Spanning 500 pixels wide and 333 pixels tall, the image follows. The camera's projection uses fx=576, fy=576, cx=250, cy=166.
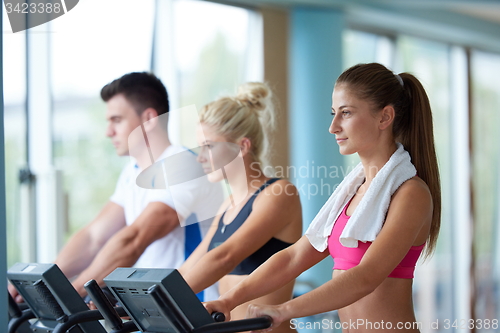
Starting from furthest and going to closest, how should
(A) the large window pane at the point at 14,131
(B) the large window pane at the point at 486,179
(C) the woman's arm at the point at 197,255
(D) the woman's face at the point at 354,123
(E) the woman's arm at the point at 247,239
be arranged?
(B) the large window pane at the point at 486,179 → (A) the large window pane at the point at 14,131 → (C) the woman's arm at the point at 197,255 → (E) the woman's arm at the point at 247,239 → (D) the woman's face at the point at 354,123

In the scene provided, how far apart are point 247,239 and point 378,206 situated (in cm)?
56

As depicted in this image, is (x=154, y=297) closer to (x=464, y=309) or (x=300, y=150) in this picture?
(x=300, y=150)

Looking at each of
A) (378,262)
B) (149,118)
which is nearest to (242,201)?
(149,118)

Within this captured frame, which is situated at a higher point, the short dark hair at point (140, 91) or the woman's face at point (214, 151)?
the short dark hair at point (140, 91)

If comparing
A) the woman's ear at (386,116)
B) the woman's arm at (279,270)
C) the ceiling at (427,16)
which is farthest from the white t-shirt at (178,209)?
the ceiling at (427,16)

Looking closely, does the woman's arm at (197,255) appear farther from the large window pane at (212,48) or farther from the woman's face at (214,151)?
the large window pane at (212,48)

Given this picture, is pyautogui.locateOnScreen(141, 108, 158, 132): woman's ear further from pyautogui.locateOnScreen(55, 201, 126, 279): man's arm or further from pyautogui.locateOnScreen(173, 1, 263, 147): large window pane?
pyautogui.locateOnScreen(173, 1, 263, 147): large window pane

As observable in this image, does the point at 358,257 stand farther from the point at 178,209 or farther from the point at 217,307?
the point at 178,209

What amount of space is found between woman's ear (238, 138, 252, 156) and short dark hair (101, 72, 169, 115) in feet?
1.98

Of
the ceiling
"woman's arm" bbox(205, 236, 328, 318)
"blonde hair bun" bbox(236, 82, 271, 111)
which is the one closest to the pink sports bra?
"woman's arm" bbox(205, 236, 328, 318)

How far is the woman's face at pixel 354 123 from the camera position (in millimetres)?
1672

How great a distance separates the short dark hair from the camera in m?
2.65

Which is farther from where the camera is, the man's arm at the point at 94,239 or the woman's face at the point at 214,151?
the man's arm at the point at 94,239

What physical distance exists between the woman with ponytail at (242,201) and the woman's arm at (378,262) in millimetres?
552
